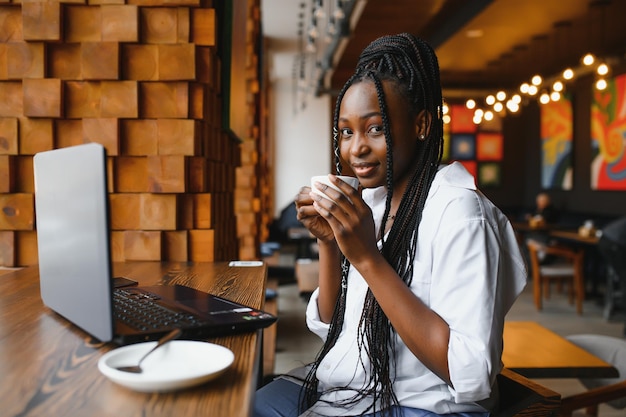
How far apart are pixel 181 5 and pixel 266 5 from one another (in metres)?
6.44

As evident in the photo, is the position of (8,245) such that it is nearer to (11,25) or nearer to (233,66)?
(11,25)

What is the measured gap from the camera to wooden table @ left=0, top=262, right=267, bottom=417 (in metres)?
0.70

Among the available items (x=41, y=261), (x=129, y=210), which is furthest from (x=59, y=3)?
(x=41, y=261)

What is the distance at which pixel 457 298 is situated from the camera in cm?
109

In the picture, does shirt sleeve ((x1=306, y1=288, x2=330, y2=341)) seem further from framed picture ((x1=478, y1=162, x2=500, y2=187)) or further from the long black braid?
framed picture ((x1=478, y1=162, x2=500, y2=187))

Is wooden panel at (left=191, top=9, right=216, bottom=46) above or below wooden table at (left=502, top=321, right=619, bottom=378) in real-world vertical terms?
above

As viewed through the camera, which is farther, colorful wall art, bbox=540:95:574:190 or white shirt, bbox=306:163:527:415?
colorful wall art, bbox=540:95:574:190

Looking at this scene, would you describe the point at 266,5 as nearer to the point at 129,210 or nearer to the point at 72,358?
the point at 129,210

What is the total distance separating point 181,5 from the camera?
6.94 feet

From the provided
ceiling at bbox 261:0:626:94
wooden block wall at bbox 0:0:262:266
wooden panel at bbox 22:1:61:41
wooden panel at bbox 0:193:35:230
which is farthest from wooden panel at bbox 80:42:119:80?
ceiling at bbox 261:0:626:94

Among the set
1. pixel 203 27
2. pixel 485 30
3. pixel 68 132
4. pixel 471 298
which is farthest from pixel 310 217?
pixel 485 30

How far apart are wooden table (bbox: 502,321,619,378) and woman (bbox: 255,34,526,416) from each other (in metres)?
0.94

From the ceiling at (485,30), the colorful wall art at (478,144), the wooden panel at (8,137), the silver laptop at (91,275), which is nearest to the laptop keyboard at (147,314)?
the silver laptop at (91,275)

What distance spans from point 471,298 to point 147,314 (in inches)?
23.2
